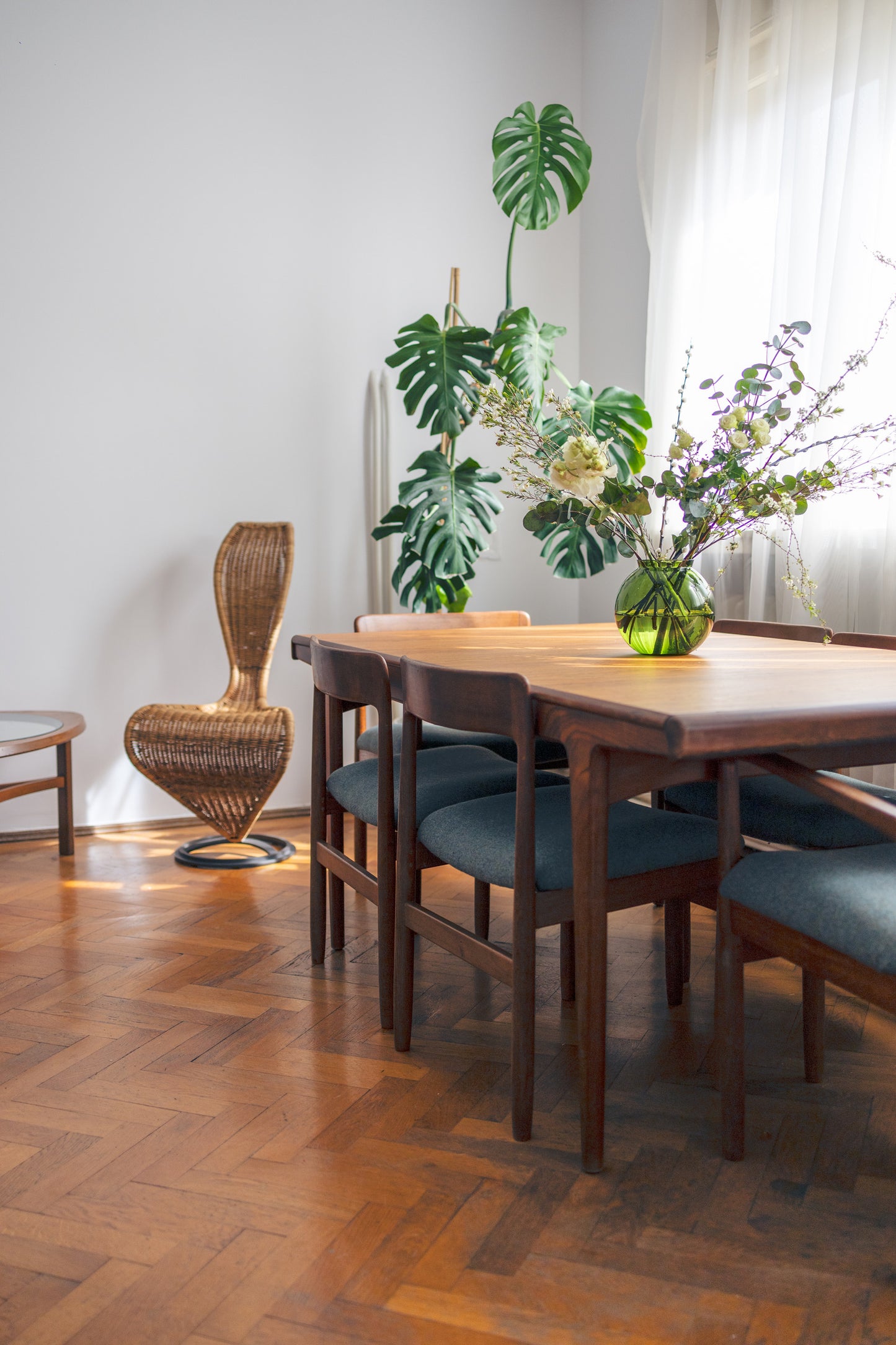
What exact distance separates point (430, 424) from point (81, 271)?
4.58ft

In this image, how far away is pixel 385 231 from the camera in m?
4.38

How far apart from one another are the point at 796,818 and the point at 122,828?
278 cm

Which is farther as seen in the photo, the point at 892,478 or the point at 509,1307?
the point at 892,478

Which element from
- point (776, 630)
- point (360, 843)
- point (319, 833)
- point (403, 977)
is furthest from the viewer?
point (360, 843)

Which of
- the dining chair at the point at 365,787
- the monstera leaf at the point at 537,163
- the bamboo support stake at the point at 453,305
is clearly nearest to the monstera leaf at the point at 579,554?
the bamboo support stake at the point at 453,305

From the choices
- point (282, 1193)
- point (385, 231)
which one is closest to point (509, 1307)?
point (282, 1193)

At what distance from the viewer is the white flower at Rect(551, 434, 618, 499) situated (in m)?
2.15

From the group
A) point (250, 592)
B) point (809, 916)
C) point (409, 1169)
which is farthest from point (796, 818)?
point (250, 592)

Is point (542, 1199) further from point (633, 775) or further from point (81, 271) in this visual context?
point (81, 271)

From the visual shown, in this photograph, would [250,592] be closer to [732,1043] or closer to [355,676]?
[355,676]

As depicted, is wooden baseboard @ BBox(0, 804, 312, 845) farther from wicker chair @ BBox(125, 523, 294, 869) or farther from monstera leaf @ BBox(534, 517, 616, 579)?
monstera leaf @ BBox(534, 517, 616, 579)

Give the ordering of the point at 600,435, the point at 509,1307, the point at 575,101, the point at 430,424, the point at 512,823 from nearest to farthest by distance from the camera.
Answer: the point at 509,1307
the point at 512,823
the point at 600,435
the point at 430,424
the point at 575,101

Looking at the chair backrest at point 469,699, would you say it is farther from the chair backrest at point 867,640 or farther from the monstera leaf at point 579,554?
the monstera leaf at point 579,554

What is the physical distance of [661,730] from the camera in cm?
144
